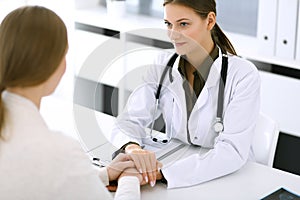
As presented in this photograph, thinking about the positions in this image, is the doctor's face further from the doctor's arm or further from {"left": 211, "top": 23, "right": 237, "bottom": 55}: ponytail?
the doctor's arm

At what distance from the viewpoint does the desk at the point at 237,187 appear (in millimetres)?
Answer: 1726

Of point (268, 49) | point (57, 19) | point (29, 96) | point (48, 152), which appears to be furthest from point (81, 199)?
point (268, 49)

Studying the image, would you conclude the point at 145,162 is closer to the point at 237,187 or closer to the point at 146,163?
the point at 146,163

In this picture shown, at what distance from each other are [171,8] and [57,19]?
0.66 m

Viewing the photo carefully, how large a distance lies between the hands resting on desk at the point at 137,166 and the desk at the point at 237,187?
34mm

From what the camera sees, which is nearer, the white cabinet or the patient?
the patient

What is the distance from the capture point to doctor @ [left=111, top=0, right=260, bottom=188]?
6.26 feet

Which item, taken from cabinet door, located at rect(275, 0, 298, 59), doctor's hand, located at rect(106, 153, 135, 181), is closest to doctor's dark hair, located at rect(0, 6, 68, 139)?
doctor's hand, located at rect(106, 153, 135, 181)

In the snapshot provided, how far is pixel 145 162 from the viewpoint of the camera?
180cm

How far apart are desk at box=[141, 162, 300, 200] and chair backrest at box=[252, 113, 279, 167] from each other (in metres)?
0.20

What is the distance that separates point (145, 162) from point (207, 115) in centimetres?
30

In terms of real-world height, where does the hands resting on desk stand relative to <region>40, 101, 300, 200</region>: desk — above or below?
above

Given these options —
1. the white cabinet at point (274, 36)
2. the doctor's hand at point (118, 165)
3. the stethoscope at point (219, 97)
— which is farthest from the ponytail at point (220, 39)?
the white cabinet at point (274, 36)

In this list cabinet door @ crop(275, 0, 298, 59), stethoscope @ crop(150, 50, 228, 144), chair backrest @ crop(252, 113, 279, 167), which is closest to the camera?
stethoscope @ crop(150, 50, 228, 144)
